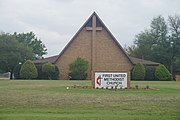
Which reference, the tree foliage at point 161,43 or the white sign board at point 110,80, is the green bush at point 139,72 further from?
the white sign board at point 110,80

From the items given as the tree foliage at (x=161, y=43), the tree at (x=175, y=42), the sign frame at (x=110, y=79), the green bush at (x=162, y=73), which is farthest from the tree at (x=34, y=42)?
the sign frame at (x=110, y=79)

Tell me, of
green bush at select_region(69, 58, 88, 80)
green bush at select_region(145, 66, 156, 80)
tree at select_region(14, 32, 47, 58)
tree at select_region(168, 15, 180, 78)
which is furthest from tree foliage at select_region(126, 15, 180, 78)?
tree at select_region(14, 32, 47, 58)

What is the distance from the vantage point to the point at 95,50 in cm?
6241

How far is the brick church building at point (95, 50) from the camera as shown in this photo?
6219 centimetres

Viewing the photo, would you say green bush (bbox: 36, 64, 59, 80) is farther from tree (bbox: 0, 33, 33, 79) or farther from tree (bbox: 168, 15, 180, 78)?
tree (bbox: 168, 15, 180, 78)

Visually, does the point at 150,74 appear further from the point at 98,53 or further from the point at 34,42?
the point at 34,42

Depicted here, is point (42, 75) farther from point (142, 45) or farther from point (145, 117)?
point (145, 117)

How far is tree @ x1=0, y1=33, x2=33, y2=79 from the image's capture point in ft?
225

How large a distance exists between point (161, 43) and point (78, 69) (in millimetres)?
25788

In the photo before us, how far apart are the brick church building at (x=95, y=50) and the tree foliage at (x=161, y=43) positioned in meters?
14.7

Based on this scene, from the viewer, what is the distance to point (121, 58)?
207ft

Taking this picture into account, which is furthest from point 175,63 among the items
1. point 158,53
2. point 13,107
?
point 13,107

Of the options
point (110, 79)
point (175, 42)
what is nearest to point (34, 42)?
point (175, 42)

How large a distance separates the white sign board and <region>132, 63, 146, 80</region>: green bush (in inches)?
1179
